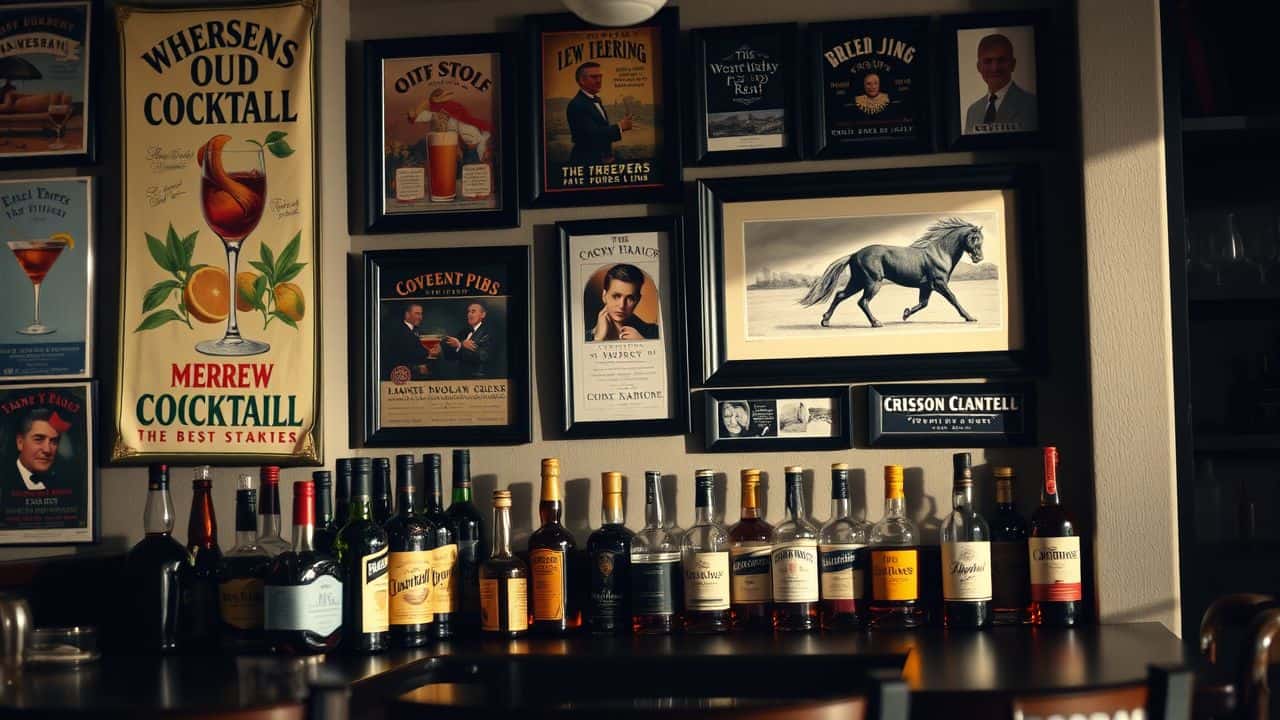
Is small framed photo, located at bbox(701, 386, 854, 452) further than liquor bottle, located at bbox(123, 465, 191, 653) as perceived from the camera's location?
Yes

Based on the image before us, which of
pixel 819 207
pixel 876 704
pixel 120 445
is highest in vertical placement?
pixel 819 207

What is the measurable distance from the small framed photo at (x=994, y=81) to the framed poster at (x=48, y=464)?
1.98 m

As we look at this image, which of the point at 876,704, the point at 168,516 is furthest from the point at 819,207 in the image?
the point at 876,704

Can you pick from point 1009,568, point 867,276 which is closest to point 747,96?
point 867,276

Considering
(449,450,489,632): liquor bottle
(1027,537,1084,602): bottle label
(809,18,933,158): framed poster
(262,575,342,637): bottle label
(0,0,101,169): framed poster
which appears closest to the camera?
(262,575,342,637): bottle label

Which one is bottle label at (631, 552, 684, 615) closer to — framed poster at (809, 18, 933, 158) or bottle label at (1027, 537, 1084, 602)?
bottle label at (1027, 537, 1084, 602)

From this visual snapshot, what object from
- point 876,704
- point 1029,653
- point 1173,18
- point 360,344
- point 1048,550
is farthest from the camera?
point 360,344

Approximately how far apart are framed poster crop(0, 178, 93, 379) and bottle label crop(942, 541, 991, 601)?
6.24 feet

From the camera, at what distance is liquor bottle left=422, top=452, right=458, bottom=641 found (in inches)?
97.3

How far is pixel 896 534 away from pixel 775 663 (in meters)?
0.49

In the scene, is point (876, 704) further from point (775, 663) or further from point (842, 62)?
point (842, 62)

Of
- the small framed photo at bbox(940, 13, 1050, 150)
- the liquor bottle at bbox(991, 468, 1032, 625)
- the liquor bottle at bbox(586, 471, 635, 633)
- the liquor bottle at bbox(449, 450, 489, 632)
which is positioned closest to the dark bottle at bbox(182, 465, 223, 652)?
the liquor bottle at bbox(449, 450, 489, 632)

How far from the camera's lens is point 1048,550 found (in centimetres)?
242

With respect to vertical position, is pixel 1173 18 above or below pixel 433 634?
above
